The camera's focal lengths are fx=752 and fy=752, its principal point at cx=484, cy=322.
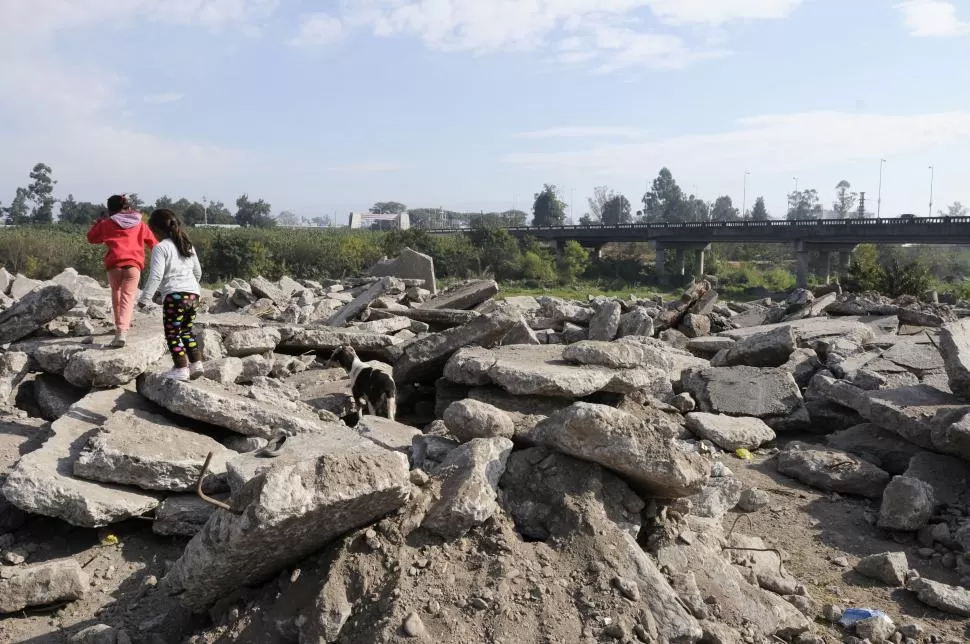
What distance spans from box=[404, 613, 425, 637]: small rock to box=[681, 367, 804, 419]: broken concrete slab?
527 cm

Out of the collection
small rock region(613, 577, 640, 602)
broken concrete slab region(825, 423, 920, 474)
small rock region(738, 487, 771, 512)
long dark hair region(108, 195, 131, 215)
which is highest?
long dark hair region(108, 195, 131, 215)

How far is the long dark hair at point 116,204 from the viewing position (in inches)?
245

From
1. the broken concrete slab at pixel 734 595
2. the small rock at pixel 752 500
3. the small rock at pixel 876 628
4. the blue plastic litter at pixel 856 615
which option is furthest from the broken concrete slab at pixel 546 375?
the small rock at pixel 876 628

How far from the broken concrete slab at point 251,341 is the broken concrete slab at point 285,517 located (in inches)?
152

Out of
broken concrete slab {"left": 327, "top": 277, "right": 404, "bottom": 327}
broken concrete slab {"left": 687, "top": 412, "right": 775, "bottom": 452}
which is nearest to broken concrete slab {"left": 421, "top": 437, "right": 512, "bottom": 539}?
broken concrete slab {"left": 687, "top": 412, "right": 775, "bottom": 452}

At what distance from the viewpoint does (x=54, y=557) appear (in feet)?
14.2

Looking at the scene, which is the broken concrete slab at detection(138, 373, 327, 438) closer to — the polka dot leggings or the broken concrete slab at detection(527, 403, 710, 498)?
the polka dot leggings

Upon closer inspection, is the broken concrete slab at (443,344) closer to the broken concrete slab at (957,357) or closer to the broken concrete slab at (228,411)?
the broken concrete slab at (228,411)

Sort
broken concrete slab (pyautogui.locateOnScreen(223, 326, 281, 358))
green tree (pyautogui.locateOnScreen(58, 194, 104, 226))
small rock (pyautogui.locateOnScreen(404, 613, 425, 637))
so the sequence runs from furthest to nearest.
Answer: green tree (pyautogui.locateOnScreen(58, 194, 104, 226)) → broken concrete slab (pyautogui.locateOnScreen(223, 326, 281, 358)) → small rock (pyautogui.locateOnScreen(404, 613, 425, 637))

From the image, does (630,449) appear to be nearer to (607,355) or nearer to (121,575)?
(607,355)

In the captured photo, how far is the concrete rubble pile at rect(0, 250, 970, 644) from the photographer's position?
123 inches

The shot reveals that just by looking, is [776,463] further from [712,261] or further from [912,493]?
[712,261]

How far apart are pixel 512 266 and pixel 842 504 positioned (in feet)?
124

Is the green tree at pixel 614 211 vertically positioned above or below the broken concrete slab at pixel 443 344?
above
